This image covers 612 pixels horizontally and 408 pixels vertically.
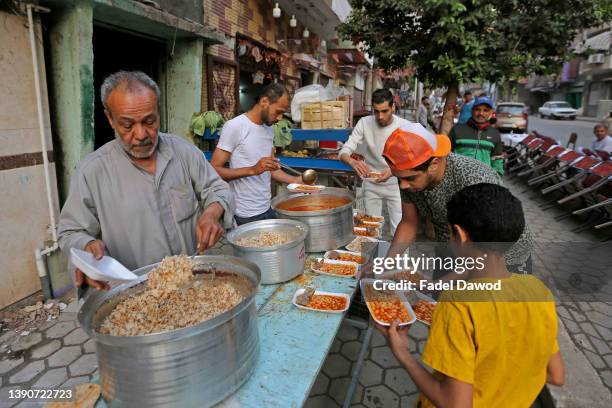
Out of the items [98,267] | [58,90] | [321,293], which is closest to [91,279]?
[98,267]

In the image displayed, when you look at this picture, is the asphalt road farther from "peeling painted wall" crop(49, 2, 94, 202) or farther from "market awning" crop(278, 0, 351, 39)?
"peeling painted wall" crop(49, 2, 94, 202)

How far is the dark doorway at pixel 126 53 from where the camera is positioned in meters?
5.35

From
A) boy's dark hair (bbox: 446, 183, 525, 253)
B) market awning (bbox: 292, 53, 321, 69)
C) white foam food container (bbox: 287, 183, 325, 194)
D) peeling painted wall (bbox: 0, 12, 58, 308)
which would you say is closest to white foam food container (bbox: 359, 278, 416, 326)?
boy's dark hair (bbox: 446, 183, 525, 253)

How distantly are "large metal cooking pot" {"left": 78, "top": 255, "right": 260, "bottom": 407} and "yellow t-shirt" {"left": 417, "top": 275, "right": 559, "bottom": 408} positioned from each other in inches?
26.6

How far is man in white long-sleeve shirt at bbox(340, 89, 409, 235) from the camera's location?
13.2 ft

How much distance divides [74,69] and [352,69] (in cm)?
1601

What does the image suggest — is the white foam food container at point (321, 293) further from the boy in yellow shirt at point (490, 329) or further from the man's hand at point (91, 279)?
the man's hand at point (91, 279)

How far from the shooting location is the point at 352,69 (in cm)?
1794

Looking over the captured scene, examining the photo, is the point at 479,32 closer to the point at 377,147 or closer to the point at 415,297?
the point at 377,147

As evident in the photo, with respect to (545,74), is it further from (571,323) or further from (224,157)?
(224,157)

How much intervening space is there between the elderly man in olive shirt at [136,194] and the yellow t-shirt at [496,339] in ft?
3.65

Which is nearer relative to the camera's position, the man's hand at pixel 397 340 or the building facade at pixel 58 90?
the man's hand at pixel 397 340

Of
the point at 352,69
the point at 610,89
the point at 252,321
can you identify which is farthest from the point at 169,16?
the point at 610,89

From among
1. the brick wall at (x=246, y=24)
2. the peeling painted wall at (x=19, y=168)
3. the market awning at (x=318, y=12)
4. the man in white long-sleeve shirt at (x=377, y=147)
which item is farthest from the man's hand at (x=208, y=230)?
the market awning at (x=318, y=12)
